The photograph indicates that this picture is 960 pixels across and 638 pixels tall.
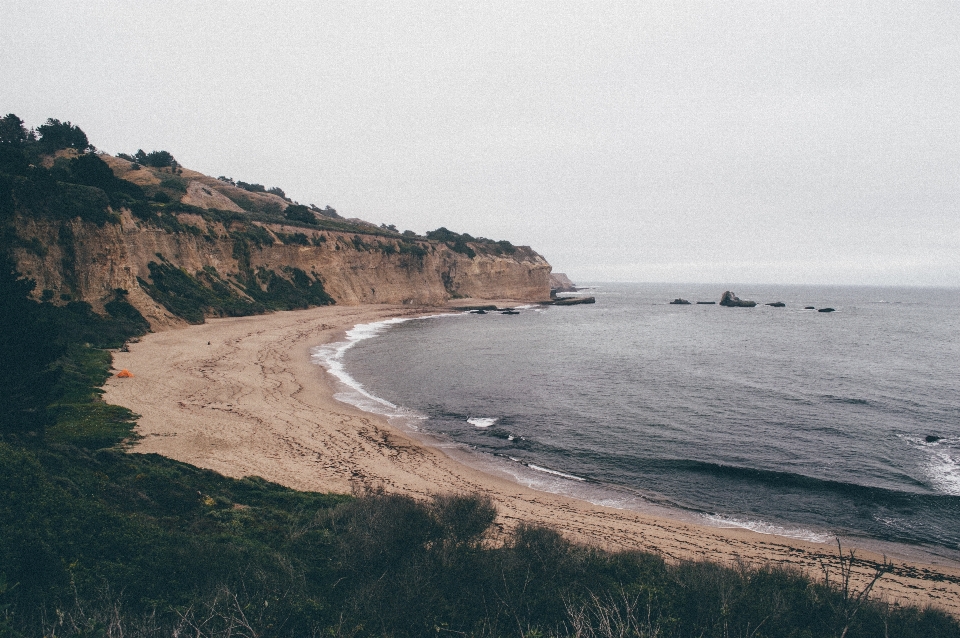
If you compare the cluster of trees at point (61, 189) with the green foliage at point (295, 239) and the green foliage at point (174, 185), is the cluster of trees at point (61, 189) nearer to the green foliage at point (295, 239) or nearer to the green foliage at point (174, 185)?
the green foliage at point (295, 239)

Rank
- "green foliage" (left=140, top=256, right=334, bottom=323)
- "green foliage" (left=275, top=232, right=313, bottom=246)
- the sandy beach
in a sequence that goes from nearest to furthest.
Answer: the sandy beach
"green foliage" (left=140, top=256, right=334, bottom=323)
"green foliage" (left=275, top=232, right=313, bottom=246)

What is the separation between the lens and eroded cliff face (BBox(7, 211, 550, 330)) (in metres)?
28.3

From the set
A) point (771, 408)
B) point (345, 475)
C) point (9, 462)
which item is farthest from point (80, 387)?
point (771, 408)

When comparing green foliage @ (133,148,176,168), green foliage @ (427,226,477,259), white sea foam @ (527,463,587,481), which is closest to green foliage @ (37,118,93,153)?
green foliage @ (133,148,176,168)

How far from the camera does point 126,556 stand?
6.46 meters

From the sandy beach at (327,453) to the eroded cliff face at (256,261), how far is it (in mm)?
6617

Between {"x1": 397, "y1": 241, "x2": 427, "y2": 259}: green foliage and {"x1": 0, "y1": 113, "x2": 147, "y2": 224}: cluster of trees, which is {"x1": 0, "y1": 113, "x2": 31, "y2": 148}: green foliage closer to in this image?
{"x1": 0, "y1": 113, "x2": 147, "y2": 224}: cluster of trees

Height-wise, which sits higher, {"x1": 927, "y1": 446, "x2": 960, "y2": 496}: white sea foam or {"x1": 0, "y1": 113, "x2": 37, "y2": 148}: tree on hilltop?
{"x1": 0, "y1": 113, "x2": 37, "y2": 148}: tree on hilltop

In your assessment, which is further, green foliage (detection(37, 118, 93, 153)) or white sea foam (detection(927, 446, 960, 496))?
green foliage (detection(37, 118, 93, 153))

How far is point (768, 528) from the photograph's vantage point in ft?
40.5

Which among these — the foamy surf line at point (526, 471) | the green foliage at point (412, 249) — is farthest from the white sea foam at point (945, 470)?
the green foliage at point (412, 249)

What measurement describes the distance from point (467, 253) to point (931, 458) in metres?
71.9

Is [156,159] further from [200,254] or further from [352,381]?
[352,381]

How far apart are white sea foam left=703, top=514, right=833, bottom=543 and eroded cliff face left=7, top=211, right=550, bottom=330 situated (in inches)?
1351
